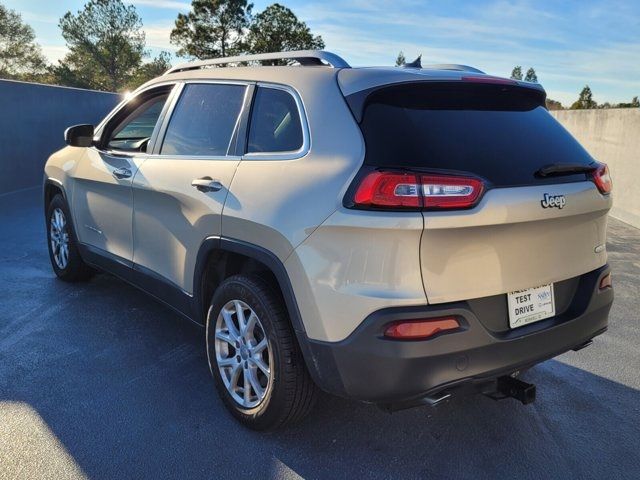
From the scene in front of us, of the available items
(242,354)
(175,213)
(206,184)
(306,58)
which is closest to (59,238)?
(175,213)

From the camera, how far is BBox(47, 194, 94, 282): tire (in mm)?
4859

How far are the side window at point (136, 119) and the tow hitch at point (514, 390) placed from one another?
2603mm

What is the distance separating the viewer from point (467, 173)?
2.24 m

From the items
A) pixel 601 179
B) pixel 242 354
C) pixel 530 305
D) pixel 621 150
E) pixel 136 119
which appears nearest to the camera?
pixel 530 305

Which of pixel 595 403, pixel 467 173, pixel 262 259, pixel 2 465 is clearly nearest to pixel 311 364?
pixel 262 259

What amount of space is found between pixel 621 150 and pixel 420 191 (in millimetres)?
8052

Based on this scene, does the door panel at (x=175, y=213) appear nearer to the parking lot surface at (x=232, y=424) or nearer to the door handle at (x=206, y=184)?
the door handle at (x=206, y=184)

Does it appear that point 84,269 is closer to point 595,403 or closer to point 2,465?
point 2,465

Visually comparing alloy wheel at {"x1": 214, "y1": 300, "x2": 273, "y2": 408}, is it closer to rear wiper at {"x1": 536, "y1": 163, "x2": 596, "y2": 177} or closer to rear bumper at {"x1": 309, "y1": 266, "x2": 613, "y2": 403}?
rear bumper at {"x1": 309, "y1": 266, "x2": 613, "y2": 403}

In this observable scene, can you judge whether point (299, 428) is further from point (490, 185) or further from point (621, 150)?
point (621, 150)

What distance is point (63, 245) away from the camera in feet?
16.5

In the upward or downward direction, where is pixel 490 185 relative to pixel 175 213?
upward

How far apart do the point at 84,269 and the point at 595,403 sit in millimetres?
4005

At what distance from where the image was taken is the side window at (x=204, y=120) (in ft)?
10.2
